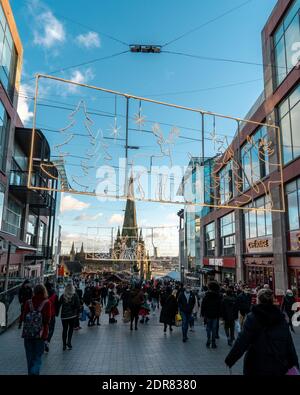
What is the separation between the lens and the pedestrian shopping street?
252 inches

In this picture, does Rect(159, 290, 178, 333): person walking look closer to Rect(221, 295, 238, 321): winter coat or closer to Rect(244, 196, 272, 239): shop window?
Rect(221, 295, 238, 321): winter coat

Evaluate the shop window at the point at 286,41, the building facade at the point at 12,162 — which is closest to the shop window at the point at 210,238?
the building facade at the point at 12,162

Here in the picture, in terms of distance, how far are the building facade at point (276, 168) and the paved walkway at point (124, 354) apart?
726cm

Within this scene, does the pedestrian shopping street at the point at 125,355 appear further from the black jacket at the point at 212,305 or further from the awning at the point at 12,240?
the awning at the point at 12,240

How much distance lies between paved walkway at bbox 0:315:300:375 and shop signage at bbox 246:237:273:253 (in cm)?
1041

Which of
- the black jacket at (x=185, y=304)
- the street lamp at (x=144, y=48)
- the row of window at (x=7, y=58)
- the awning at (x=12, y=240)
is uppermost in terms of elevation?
the row of window at (x=7, y=58)

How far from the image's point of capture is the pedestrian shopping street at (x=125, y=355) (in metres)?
6.39

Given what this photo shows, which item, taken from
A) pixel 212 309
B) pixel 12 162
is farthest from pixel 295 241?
pixel 12 162

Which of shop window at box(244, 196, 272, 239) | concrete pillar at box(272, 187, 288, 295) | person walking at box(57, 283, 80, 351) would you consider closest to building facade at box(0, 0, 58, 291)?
person walking at box(57, 283, 80, 351)

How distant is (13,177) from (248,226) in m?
18.3

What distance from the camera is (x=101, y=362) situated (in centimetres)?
689

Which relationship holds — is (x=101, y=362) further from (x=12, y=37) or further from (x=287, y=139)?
(x=12, y=37)

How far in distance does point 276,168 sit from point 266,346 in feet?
56.5
